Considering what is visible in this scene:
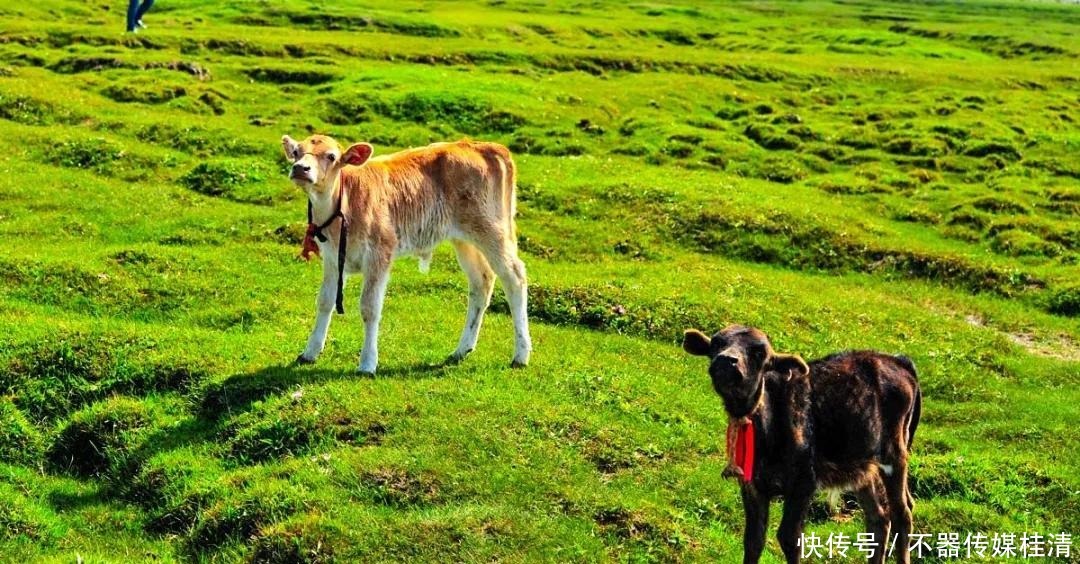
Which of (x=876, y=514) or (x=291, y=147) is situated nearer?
(x=876, y=514)

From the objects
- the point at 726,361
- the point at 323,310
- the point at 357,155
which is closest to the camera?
the point at 726,361

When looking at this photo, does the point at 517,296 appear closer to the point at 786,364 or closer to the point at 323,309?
the point at 323,309

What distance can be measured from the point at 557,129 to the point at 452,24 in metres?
41.3

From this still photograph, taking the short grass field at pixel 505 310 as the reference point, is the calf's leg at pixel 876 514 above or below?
above

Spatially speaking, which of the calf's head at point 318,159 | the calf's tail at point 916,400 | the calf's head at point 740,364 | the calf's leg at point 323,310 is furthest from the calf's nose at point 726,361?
the calf's leg at point 323,310

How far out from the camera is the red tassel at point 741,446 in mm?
8078

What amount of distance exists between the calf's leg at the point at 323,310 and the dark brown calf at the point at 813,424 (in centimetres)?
649

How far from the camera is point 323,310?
1367 centimetres

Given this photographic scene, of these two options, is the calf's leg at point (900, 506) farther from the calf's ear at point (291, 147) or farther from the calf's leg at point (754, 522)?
the calf's ear at point (291, 147)

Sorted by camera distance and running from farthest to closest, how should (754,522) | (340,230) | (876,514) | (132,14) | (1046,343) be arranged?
(132,14) → (1046,343) → (340,230) → (876,514) → (754,522)

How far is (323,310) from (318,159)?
2272mm

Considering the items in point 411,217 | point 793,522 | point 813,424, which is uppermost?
point 411,217

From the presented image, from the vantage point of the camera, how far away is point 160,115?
34875 mm

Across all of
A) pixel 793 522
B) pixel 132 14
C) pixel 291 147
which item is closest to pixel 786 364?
pixel 793 522
